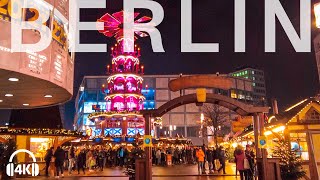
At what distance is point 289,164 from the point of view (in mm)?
14273

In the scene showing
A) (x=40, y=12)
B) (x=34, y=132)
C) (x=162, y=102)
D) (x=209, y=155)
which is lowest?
(x=209, y=155)

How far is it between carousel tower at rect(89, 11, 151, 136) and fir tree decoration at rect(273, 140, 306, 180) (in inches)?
1595

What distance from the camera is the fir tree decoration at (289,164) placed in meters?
14.0

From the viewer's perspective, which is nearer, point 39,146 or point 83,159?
point 39,146

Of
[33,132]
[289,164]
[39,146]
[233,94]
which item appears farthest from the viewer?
[233,94]

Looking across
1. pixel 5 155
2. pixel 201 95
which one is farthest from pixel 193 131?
pixel 201 95

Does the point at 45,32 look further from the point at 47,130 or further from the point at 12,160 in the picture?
the point at 47,130

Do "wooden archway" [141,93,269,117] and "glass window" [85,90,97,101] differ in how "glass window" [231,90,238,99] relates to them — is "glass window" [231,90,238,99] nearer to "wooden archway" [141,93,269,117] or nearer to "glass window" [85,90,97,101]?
"glass window" [85,90,97,101]

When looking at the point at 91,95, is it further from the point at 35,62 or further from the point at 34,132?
the point at 35,62

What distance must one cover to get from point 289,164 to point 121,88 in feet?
137

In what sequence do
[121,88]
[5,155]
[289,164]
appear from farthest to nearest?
[121,88], [5,155], [289,164]

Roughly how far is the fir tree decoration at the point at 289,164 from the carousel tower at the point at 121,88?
133 ft

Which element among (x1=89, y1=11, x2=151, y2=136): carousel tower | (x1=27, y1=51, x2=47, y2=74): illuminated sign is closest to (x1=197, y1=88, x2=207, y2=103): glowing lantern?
(x1=27, y1=51, x2=47, y2=74): illuminated sign

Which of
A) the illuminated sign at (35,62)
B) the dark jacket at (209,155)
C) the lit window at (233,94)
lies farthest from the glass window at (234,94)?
the illuminated sign at (35,62)
